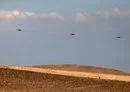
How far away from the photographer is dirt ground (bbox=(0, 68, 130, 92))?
2173cm

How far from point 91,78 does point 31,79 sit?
399 cm

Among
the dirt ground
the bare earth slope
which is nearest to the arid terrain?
the dirt ground

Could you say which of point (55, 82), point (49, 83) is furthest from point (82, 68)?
point (49, 83)

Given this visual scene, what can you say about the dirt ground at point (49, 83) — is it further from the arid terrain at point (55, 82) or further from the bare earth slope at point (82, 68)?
the bare earth slope at point (82, 68)

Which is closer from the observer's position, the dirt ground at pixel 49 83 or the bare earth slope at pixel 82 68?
the dirt ground at pixel 49 83

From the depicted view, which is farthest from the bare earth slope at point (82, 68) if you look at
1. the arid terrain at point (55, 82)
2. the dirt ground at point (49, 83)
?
the dirt ground at point (49, 83)

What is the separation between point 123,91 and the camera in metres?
22.0

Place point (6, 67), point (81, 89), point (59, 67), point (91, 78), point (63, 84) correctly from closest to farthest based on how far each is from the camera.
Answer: point (81, 89)
point (63, 84)
point (91, 78)
point (6, 67)
point (59, 67)

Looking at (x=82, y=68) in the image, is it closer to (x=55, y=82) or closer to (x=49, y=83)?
(x=55, y=82)

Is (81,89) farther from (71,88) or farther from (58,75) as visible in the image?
(58,75)

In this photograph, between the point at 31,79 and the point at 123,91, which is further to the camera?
the point at 31,79

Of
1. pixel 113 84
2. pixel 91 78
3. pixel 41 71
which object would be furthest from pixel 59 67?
pixel 113 84

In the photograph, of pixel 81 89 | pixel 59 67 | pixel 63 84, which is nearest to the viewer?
pixel 81 89

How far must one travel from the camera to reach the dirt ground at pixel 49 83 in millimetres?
21734
